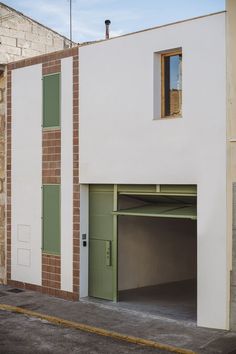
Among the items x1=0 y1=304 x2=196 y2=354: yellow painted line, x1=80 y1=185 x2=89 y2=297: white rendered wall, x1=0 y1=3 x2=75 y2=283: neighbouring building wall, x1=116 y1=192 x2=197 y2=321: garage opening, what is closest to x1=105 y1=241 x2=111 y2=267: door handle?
x1=116 y1=192 x2=197 y2=321: garage opening

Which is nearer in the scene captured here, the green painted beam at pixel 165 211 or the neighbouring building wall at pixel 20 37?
the green painted beam at pixel 165 211

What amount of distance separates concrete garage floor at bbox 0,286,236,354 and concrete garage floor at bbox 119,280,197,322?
390 millimetres

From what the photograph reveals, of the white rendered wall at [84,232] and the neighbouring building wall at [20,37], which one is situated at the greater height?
the neighbouring building wall at [20,37]

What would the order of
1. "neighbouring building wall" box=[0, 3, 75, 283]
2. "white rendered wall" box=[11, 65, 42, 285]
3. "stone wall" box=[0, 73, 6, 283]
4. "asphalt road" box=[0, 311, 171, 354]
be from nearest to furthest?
"asphalt road" box=[0, 311, 171, 354], "white rendered wall" box=[11, 65, 42, 285], "stone wall" box=[0, 73, 6, 283], "neighbouring building wall" box=[0, 3, 75, 283]

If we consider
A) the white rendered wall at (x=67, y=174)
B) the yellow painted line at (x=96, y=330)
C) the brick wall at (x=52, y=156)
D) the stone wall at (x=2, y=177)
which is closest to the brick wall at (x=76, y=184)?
the white rendered wall at (x=67, y=174)

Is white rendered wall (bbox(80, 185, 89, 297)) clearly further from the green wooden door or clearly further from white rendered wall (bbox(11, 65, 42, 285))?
white rendered wall (bbox(11, 65, 42, 285))

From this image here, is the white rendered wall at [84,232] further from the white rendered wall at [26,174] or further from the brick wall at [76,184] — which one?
the white rendered wall at [26,174]

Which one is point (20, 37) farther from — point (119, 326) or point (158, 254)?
point (119, 326)

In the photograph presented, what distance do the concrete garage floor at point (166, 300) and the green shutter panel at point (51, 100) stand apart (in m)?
4.72

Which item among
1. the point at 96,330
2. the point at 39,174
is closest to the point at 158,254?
the point at 39,174

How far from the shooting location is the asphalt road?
33.8ft

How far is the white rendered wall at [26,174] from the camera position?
1512 centimetres

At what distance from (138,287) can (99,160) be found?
383 centimetres

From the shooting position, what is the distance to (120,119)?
1309 cm
